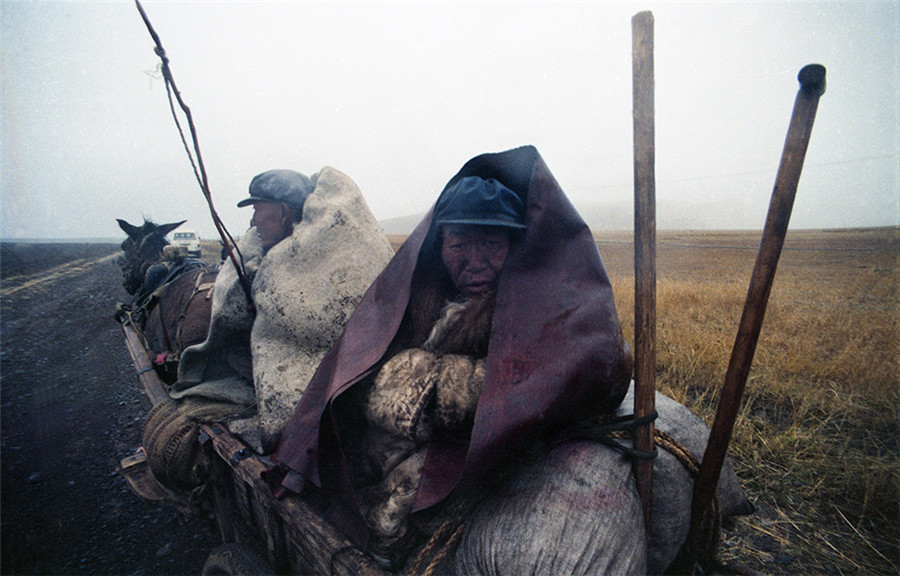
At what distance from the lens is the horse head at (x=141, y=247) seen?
19.9 ft

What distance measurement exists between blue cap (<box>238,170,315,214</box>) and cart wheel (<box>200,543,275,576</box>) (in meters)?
2.02

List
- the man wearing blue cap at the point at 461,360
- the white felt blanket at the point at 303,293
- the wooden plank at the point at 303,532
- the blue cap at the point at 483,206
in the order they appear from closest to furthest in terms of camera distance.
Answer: the man wearing blue cap at the point at 461,360 < the wooden plank at the point at 303,532 < the blue cap at the point at 483,206 < the white felt blanket at the point at 303,293

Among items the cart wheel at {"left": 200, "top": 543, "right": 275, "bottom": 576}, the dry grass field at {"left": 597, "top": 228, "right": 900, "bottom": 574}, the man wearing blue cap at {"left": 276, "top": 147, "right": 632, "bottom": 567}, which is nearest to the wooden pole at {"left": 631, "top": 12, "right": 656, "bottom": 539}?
the man wearing blue cap at {"left": 276, "top": 147, "right": 632, "bottom": 567}

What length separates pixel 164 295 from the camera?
14.9 feet

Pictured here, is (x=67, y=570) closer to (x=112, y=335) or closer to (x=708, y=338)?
(x=708, y=338)

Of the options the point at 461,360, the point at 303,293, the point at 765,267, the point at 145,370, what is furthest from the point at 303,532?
the point at 145,370

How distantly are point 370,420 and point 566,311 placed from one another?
877mm

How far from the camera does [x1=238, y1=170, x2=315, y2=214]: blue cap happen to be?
2.57 meters

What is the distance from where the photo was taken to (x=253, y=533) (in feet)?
7.27

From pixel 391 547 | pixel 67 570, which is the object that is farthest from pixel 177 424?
pixel 391 547

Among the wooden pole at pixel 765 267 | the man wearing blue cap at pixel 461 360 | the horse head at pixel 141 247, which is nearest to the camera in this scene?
the wooden pole at pixel 765 267

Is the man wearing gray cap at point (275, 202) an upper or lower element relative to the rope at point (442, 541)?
upper

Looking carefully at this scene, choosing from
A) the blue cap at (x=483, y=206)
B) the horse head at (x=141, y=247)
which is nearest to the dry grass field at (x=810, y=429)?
the blue cap at (x=483, y=206)

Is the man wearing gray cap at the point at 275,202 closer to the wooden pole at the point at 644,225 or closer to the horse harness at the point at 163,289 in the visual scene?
the horse harness at the point at 163,289
